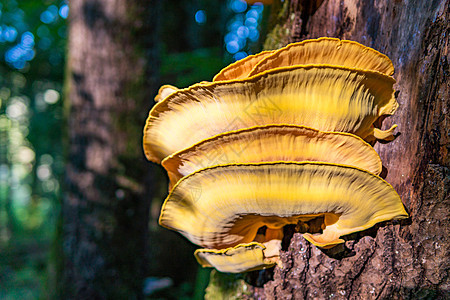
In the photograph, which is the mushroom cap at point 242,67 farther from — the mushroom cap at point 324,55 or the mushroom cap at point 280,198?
the mushroom cap at point 280,198

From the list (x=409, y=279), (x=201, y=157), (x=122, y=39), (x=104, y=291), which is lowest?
(x=104, y=291)

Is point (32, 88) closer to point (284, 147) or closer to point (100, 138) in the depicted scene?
point (100, 138)

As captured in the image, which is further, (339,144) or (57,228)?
(57,228)

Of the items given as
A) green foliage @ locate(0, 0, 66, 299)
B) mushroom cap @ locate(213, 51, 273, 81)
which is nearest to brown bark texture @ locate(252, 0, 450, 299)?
mushroom cap @ locate(213, 51, 273, 81)

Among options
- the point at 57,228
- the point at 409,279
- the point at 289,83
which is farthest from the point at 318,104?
the point at 57,228

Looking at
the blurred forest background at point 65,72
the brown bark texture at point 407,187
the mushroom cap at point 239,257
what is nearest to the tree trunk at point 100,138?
the blurred forest background at point 65,72

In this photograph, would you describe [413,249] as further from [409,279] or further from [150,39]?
[150,39]

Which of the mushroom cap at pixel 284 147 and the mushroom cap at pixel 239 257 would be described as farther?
the mushroom cap at pixel 239 257
